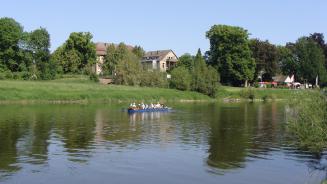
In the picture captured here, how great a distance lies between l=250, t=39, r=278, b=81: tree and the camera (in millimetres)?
132250

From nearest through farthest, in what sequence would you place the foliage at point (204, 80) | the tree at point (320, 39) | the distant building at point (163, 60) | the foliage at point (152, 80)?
the foliage at point (204, 80), the foliage at point (152, 80), the tree at point (320, 39), the distant building at point (163, 60)

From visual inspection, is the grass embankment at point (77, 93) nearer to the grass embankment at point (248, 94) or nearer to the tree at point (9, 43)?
the grass embankment at point (248, 94)

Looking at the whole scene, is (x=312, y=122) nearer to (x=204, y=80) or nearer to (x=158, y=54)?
(x=204, y=80)

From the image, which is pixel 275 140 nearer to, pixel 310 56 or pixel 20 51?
pixel 20 51

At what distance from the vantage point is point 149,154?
32.3 m

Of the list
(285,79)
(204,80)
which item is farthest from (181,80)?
(285,79)

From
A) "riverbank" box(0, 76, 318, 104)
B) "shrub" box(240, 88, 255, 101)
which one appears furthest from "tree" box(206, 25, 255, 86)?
"riverbank" box(0, 76, 318, 104)

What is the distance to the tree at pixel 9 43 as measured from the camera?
117 meters

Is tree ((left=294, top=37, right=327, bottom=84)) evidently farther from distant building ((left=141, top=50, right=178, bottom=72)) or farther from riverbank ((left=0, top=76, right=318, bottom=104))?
distant building ((left=141, top=50, right=178, bottom=72))

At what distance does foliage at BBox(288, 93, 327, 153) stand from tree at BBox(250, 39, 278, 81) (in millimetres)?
109297

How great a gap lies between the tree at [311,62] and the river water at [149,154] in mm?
88633

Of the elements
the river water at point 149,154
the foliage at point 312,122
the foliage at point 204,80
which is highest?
the foliage at point 204,80

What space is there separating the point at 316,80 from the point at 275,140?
9932cm

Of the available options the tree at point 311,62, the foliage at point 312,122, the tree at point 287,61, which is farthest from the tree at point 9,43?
the foliage at point 312,122
